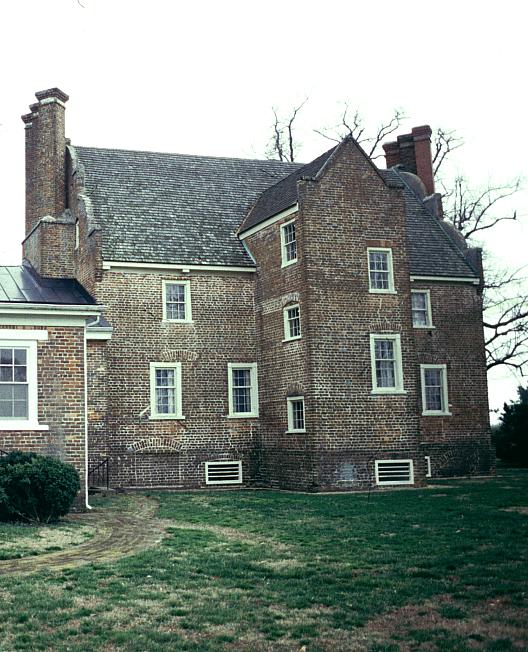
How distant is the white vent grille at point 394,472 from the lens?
25.4 meters

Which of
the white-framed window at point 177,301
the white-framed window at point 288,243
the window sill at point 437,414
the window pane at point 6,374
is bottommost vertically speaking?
the window sill at point 437,414

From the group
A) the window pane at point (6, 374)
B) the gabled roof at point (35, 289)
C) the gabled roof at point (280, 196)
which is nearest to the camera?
the window pane at point (6, 374)

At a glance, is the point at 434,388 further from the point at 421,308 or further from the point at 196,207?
the point at 196,207

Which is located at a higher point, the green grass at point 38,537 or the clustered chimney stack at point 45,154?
the clustered chimney stack at point 45,154

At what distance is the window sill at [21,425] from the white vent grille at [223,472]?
9.12m

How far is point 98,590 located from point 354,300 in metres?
16.8

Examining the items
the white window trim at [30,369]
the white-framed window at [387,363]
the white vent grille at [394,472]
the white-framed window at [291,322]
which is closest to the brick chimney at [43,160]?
the white window trim at [30,369]

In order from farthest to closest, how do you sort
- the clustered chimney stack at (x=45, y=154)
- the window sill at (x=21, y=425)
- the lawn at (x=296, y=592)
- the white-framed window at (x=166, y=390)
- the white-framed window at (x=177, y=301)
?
the white-framed window at (x=177, y=301) < the white-framed window at (x=166, y=390) < the clustered chimney stack at (x=45, y=154) < the window sill at (x=21, y=425) < the lawn at (x=296, y=592)

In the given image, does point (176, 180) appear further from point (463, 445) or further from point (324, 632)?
point (324, 632)

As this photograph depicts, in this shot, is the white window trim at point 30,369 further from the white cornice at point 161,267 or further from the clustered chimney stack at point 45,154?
the white cornice at point 161,267

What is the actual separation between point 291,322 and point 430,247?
8.14 meters

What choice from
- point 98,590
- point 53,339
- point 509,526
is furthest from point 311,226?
point 98,590

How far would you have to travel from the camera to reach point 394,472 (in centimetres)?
2555

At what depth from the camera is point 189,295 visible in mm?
27703
